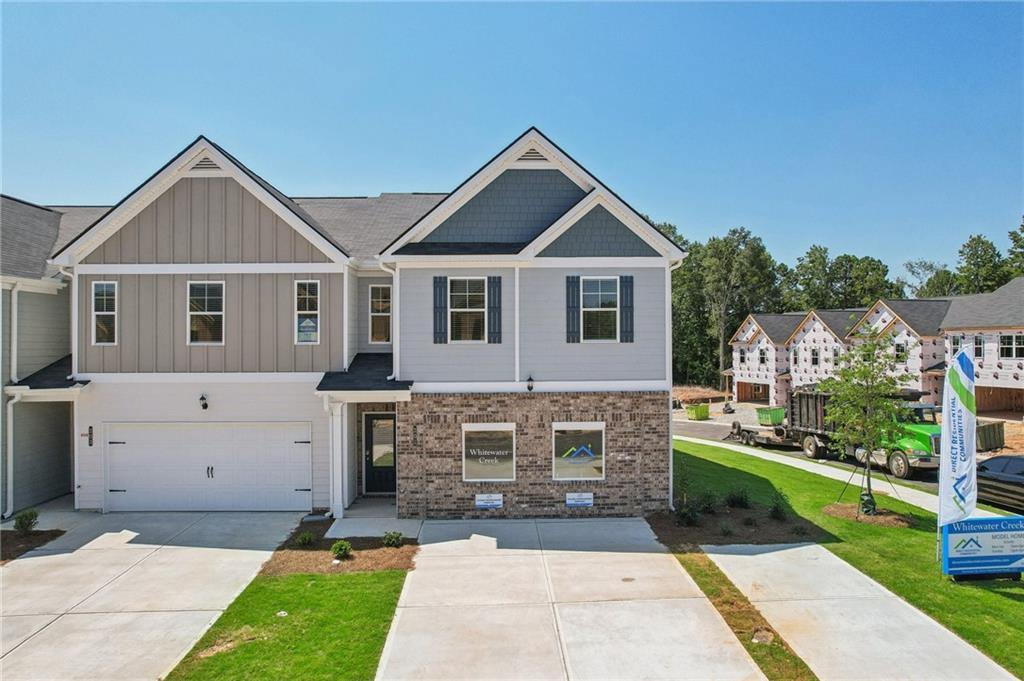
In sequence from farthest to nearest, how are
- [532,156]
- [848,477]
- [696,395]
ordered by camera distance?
[696,395]
[848,477]
[532,156]

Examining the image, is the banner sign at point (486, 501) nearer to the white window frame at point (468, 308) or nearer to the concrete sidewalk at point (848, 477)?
the white window frame at point (468, 308)

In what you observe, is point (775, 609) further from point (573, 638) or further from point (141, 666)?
point (141, 666)

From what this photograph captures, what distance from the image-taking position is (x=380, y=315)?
15609 millimetres

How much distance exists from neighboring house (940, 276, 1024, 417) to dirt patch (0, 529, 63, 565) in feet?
125

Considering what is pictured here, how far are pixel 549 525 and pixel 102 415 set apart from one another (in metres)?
11.2

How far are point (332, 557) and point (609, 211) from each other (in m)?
9.65

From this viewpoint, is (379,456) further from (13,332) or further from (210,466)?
(13,332)

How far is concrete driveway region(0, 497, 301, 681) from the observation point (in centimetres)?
782

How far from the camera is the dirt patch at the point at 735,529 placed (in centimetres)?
1216

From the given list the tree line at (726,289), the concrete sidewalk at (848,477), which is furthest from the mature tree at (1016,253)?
the concrete sidewalk at (848,477)

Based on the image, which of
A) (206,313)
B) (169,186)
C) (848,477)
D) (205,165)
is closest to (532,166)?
(205,165)

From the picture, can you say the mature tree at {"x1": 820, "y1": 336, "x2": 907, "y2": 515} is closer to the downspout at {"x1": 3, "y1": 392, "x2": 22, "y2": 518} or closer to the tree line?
the downspout at {"x1": 3, "y1": 392, "x2": 22, "y2": 518}

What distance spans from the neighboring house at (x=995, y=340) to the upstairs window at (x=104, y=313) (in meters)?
36.9

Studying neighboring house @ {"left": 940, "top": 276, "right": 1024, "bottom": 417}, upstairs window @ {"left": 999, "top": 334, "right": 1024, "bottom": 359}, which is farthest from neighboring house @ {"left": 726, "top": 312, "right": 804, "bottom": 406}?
upstairs window @ {"left": 999, "top": 334, "right": 1024, "bottom": 359}
